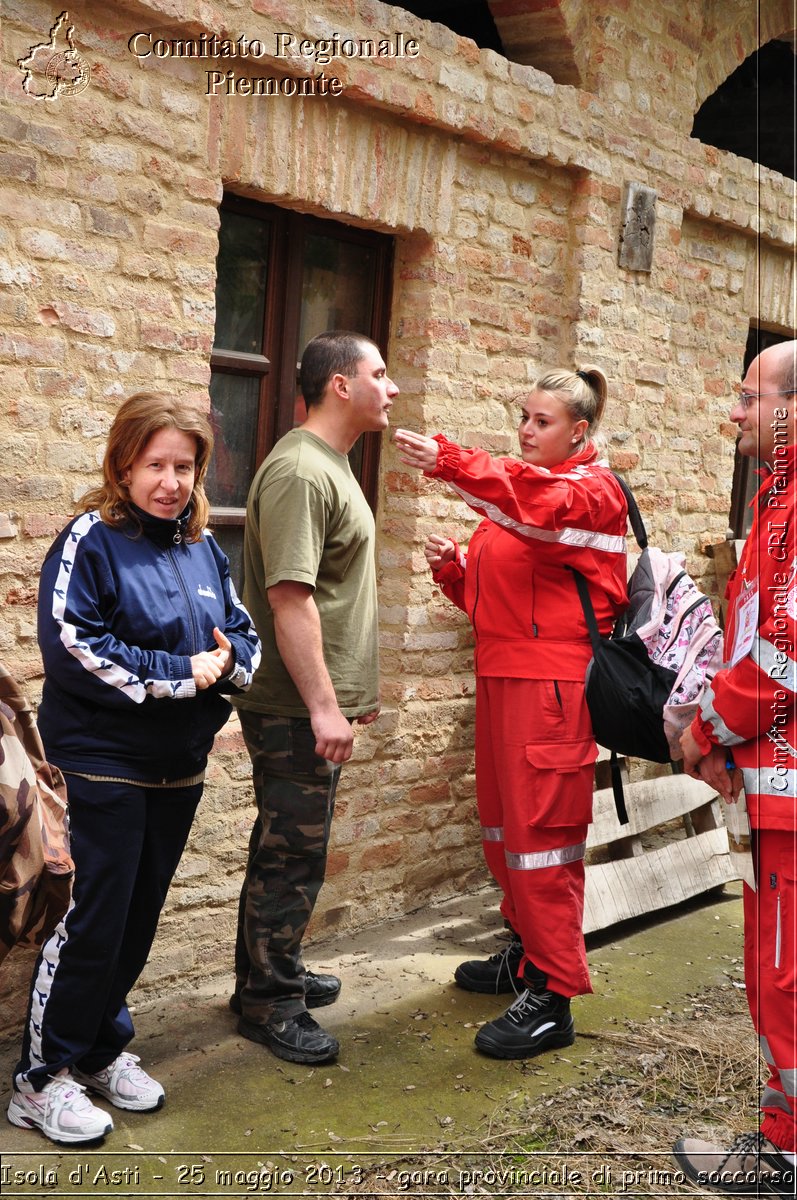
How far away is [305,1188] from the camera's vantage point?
3088 millimetres

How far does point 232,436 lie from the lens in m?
4.41

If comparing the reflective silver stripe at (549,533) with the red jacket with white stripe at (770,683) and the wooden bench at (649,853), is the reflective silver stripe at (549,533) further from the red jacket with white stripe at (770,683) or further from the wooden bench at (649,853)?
the wooden bench at (649,853)

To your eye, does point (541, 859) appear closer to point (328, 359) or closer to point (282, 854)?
point (282, 854)

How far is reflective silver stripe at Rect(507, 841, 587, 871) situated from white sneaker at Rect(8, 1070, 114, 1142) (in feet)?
4.87

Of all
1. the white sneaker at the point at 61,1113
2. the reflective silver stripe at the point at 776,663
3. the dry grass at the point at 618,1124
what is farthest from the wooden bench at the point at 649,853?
the white sneaker at the point at 61,1113

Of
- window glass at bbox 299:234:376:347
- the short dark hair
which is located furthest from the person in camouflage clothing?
window glass at bbox 299:234:376:347

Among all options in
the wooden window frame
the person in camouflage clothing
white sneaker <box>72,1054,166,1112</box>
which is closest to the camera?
the person in camouflage clothing

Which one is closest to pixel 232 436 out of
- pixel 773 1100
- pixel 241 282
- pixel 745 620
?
pixel 241 282

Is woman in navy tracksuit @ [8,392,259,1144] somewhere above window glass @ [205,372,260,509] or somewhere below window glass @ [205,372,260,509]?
below

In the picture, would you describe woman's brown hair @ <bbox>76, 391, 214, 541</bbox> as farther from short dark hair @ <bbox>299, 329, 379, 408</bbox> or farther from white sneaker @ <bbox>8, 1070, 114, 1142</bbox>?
white sneaker @ <bbox>8, 1070, 114, 1142</bbox>

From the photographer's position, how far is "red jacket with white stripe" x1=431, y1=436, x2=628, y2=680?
3723 millimetres

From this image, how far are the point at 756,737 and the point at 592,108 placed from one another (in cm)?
335

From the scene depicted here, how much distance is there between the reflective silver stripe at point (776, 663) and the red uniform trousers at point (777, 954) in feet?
1.23

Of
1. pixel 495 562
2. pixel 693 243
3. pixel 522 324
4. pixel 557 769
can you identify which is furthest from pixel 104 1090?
pixel 693 243
